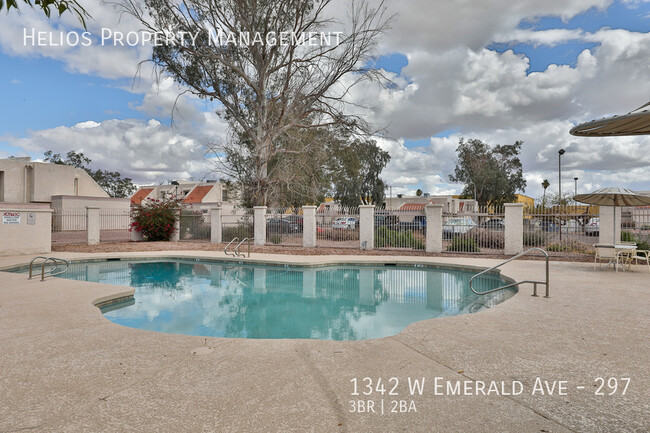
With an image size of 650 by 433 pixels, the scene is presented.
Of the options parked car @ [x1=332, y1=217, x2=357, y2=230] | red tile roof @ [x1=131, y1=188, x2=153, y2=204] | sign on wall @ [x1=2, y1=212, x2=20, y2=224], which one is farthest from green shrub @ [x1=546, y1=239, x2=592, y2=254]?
red tile roof @ [x1=131, y1=188, x2=153, y2=204]

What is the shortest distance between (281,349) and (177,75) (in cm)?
2171

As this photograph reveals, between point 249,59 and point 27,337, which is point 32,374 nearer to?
point 27,337

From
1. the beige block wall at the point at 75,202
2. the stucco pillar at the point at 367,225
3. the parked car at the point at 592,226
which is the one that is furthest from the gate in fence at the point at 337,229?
the beige block wall at the point at 75,202

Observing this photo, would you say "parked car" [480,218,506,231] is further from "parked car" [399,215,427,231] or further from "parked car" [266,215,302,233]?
"parked car" [266,215,302,233]

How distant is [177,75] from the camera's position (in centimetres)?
2161

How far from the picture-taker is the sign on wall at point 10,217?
569 inches

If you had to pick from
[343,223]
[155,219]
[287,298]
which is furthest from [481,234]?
[155,219]

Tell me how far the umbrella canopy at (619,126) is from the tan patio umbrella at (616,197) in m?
9.36

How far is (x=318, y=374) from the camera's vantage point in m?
3.44

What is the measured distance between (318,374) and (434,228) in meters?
13.3

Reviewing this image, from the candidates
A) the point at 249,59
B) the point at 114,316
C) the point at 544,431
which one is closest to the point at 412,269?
the point at 114,316

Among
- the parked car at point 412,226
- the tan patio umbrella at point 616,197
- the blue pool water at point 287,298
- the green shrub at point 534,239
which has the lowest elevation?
the blue pool water at point 287,298

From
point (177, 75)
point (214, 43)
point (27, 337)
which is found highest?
point (214, 43)

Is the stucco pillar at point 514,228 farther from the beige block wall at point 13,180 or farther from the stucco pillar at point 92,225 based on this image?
the beige block wall at point 13,180
